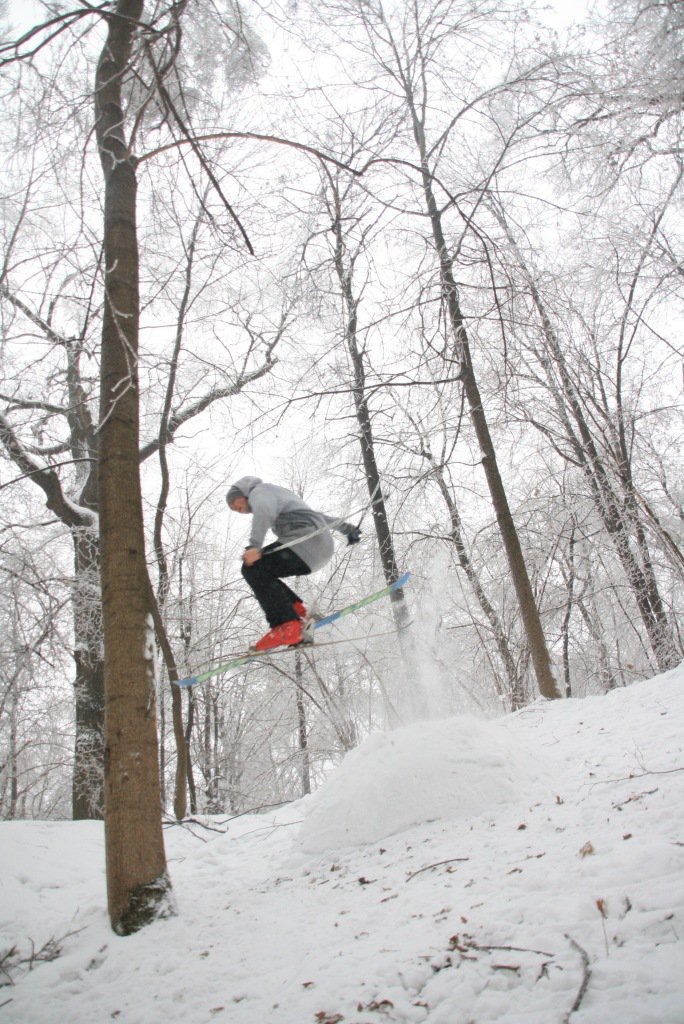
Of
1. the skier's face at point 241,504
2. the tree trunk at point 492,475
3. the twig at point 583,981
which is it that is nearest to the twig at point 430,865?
the twig at point 583,981

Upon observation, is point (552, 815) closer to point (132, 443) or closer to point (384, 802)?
point (384, 802)

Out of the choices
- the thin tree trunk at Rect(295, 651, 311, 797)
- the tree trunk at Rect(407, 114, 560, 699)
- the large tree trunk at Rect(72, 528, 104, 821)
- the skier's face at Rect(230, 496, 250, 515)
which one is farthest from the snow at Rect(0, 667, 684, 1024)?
the thin tree trunk at Rect(295, 651, 311, 797)

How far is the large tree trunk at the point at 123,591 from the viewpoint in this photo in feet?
8.14

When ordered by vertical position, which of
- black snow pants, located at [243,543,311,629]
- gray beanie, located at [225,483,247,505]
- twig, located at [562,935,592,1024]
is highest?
gray beanie, located at [225,483,247,505]

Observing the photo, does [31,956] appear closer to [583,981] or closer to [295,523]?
[583,981]

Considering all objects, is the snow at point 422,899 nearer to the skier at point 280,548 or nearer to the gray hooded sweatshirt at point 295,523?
the skier at point 280,548

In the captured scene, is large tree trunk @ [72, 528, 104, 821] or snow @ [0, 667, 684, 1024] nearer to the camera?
snow @ [0, 667, 684, 1024]

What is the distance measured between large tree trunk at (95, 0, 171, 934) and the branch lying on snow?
28 centimetres

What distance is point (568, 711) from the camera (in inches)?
176

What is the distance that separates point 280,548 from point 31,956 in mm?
2685

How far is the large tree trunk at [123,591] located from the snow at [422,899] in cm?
29

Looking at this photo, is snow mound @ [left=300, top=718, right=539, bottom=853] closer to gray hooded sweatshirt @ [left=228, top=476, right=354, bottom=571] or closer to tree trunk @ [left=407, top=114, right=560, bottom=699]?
gray hooded sweatshirt @ [left=228, top=476, right=354, bottom=571]

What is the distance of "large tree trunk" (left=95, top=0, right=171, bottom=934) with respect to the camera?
248 centimetres

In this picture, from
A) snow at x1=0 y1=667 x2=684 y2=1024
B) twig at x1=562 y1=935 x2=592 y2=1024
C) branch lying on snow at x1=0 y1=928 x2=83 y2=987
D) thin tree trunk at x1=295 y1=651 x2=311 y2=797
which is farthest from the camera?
thin tree trunk at x1=295 y1=651 x2=311 y2=797
